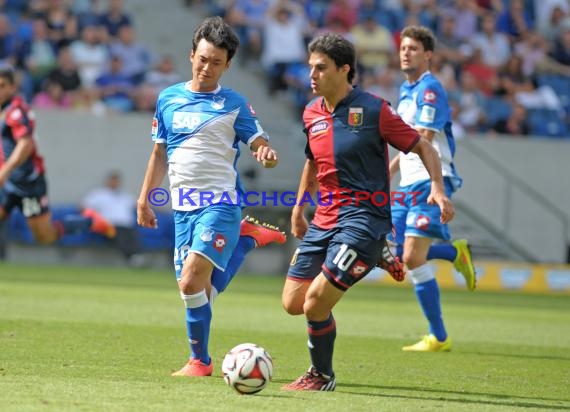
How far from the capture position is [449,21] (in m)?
24.9

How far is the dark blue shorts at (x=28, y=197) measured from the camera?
587 inches

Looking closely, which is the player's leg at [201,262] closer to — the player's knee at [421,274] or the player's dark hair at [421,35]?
the player's knee at [421,274]

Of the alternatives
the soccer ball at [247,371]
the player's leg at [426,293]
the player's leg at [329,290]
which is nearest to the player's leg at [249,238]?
the player's leg at [329,290]

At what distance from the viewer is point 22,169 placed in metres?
14.9

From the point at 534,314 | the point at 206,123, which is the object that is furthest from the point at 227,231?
the point at 534,314

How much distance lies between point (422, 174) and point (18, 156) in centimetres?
529

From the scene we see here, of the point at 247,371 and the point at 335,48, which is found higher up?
the point at 335,48

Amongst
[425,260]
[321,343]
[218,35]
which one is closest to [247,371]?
[321,343]

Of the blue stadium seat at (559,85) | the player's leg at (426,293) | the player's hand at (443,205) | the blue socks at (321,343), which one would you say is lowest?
the blue stadium seat at (559,85)

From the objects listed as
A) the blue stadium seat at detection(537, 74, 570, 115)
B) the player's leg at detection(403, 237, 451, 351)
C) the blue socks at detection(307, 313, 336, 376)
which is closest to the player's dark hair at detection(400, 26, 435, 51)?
the player's leg at detection(403, 237, 451, 351)

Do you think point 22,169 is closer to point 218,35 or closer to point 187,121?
point 187,121

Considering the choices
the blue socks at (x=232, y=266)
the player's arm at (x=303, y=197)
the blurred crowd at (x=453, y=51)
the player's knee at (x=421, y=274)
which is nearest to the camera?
the player's arm at (x=303, y=197)

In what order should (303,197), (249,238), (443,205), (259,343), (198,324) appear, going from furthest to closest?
(259,343)
(249,238)
(198,324)
(303,197)
(443,205)

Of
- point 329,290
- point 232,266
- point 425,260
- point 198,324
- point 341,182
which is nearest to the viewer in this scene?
point 329,290
